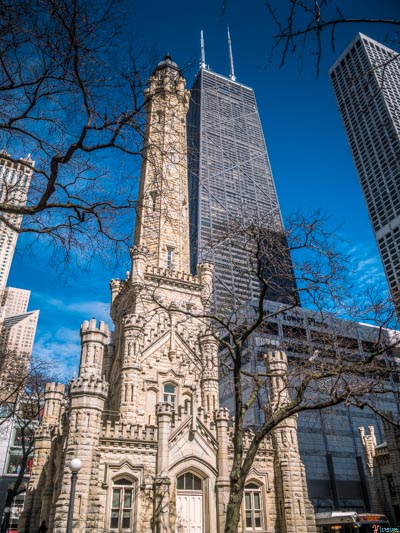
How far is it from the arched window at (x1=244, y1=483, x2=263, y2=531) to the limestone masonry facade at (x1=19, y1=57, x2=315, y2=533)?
6cm

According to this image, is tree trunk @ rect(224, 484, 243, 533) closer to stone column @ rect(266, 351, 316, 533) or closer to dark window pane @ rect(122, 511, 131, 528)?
stone column @ rect(266, 351, 316, 533)

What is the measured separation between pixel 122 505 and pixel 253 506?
687cm

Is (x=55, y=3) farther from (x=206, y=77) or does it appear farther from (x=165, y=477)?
(x=206, y=77)

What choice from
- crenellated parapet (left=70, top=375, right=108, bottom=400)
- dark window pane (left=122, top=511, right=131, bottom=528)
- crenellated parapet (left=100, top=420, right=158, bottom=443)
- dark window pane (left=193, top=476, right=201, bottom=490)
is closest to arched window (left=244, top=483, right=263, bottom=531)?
dark window pane (left=193, top=476, right=201, bottom=490)

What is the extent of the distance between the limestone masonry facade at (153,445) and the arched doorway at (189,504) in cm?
4

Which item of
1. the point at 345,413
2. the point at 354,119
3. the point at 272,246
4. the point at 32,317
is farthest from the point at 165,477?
the point at 32,317

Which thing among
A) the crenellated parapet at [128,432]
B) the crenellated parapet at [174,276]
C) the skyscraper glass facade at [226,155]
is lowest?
the crenellated parapet at [128,432]

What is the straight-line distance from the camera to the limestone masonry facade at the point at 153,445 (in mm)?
17891

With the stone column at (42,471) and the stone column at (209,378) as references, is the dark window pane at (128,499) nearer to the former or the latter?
the stone column at (42,471)

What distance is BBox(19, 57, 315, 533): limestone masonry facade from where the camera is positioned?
58.7 ft

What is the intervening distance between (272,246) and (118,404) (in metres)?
15.1

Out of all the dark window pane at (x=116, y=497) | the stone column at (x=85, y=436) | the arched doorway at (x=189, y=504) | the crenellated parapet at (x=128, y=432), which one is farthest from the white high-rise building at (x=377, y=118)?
the dark window pane at (x=116, y=497)

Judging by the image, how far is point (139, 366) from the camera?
2431 cm

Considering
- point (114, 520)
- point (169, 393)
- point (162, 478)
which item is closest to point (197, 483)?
point (162, 478)
